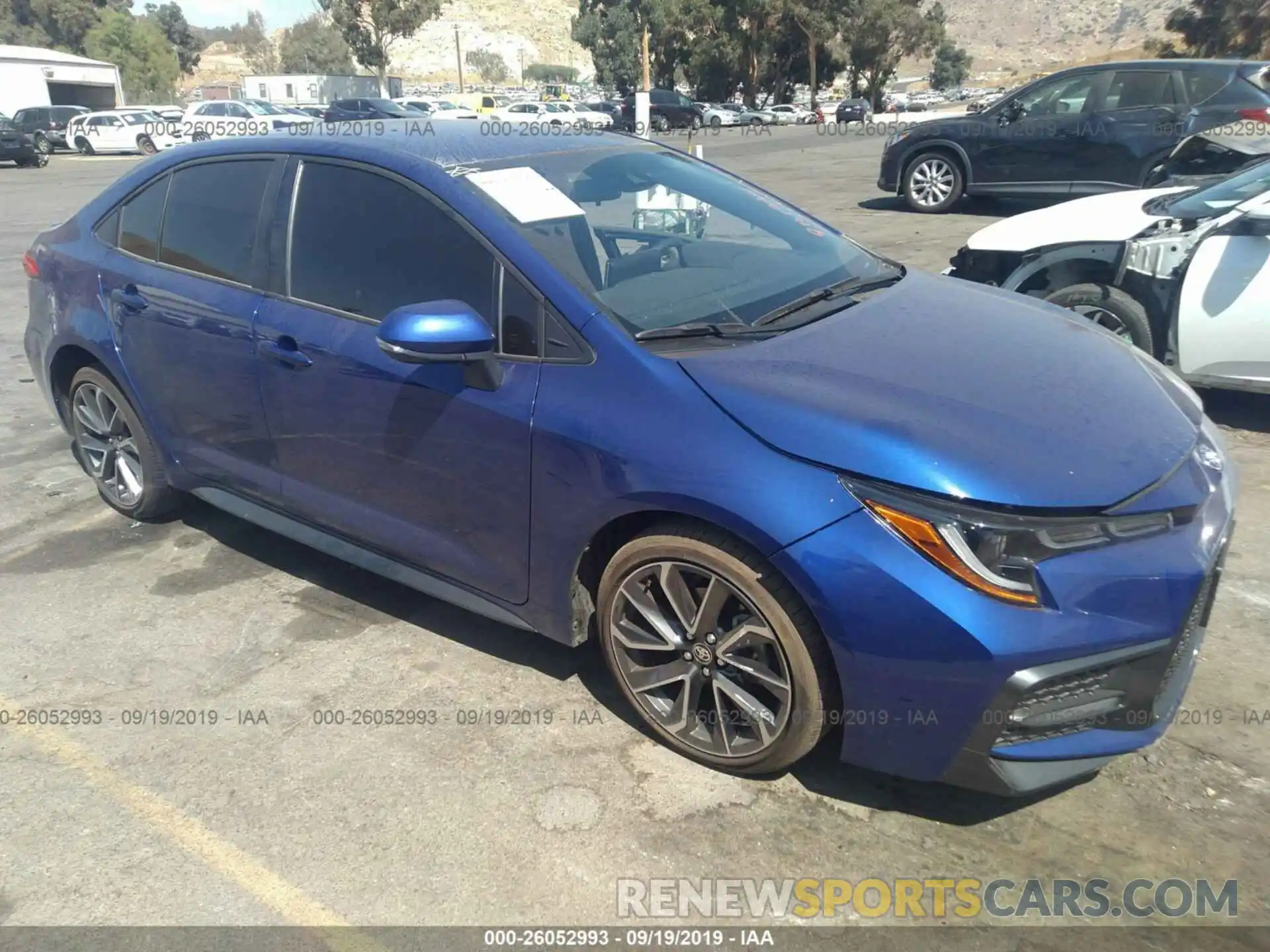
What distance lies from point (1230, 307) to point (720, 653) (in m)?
3.74

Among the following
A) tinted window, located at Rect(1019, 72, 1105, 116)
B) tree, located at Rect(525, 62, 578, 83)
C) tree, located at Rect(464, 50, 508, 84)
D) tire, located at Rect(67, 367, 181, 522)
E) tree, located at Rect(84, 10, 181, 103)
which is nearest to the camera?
tire, located at Rect(67, 367, 181, 522)

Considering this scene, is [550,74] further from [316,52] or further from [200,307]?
[200,307]

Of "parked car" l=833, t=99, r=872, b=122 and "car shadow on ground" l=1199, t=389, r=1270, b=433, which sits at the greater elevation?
"car shadow on ground" l=1199, t=389, r=1270, b=433

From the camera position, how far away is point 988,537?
2299mm

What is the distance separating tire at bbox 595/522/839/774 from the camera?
2512 mm

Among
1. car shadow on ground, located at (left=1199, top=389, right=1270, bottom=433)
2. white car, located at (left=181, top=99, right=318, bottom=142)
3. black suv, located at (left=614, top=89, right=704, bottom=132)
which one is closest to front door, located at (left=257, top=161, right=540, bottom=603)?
car shadow on ground, located at (left=1199, top=389, right=1270, bottom=433)

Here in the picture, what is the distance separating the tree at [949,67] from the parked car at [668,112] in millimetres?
64058

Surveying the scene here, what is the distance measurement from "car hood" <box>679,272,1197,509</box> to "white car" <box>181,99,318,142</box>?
29137mm

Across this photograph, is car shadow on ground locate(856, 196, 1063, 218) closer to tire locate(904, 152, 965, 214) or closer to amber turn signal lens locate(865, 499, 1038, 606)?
tire locate(904, 152, 965, 214)

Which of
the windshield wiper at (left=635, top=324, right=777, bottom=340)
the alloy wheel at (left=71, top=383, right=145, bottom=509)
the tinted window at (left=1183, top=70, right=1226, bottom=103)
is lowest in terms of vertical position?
the alloy wheel at (left=71, top=383, right=145, bottom=509)

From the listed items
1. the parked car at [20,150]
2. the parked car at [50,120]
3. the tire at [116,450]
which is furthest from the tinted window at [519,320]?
the parked car at [50,120]

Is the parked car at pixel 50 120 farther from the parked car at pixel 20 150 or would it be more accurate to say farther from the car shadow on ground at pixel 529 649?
the car shadow on ground at pixel 529 649

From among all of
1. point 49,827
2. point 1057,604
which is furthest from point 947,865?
point 49,827

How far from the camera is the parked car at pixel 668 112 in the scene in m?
43.2
